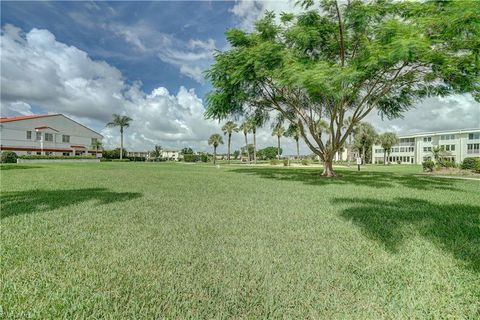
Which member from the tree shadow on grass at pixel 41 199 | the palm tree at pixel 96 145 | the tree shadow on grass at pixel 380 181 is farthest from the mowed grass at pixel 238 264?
the palm tree at pixel 96 145

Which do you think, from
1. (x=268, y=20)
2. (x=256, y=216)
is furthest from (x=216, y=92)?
(x=256, y=216)

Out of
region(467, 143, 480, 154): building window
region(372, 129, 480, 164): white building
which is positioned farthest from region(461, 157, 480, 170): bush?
region(467, 143, 480, 154): building window

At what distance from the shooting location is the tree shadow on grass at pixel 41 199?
7.61 metres

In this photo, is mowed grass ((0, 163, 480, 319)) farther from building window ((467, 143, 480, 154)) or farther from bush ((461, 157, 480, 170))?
building window ((467, 143, 480, 154))

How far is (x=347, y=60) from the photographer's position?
18.4 meters

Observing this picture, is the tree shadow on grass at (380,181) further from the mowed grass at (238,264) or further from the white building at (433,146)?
the white building at (433,146)

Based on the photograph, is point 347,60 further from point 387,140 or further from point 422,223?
point 387,140

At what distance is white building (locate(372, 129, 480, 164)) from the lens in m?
68.4

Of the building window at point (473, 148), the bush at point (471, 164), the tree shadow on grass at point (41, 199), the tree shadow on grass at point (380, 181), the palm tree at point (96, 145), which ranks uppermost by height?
the palm tree at point (96, 145)

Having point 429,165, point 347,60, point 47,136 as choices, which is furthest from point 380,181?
point 47,136

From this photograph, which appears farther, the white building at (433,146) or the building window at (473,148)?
the white building at (433,146)

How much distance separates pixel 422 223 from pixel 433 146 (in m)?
72.6

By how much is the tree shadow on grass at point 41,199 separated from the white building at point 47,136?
5924cm

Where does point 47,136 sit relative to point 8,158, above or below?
above
